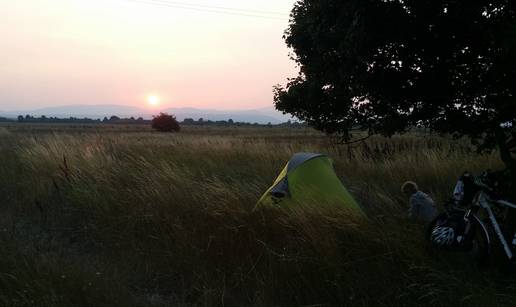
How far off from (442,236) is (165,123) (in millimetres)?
81978

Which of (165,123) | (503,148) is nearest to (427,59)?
(503,148)

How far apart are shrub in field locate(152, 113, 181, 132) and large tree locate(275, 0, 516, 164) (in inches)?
3137

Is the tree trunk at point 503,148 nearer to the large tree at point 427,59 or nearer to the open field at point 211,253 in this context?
the large tree at point 427,59

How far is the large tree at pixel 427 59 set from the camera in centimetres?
441

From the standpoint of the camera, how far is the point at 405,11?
4.60 metres

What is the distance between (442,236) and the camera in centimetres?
443

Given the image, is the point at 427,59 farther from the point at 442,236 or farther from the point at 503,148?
the point at 442,236

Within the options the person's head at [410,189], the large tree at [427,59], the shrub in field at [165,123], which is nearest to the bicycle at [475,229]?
the large tree at [427,59]

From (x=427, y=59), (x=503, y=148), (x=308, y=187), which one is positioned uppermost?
(x=427, y=59)

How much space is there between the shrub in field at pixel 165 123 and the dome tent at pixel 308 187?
78.3 meters

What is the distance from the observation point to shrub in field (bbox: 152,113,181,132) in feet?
274

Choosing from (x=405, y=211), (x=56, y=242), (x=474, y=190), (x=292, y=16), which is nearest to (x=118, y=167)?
(x=56, y=242)

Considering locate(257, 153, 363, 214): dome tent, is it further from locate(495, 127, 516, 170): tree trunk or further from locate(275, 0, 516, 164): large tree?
locate(495, 127, 516, 170): tree trunk

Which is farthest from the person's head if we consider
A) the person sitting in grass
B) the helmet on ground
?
the helmet on ground
